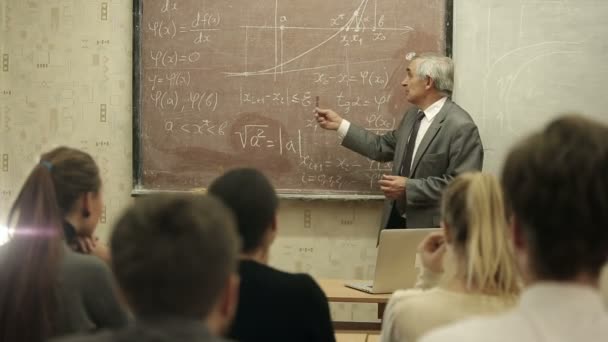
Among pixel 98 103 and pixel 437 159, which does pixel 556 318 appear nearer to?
pixel 437 159

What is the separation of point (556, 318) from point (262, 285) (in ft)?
3.18

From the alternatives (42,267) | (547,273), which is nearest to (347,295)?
(42,267)

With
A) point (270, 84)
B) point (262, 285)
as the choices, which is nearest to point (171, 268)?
point (262, 285)

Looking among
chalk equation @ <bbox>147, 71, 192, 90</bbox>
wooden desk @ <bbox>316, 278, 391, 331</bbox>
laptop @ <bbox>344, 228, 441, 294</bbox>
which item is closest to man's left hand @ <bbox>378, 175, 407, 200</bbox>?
wooden desk @ <bbox>316, 278, 391, 331</bbox>

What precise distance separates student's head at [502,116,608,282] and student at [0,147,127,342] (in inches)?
46.8

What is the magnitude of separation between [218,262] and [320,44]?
3530mm

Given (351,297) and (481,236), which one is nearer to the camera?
(481,236)

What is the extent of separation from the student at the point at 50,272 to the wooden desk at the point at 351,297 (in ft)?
4.43

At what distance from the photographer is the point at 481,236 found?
1.97 m

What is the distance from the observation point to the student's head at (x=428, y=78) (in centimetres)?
436

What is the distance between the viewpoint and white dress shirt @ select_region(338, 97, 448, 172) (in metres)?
4.42

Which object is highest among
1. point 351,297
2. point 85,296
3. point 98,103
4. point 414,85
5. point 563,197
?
point 414,85

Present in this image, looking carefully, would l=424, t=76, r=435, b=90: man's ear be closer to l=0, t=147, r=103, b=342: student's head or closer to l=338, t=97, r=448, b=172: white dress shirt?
l=338, t=97, r=448, b=172: white dress shirt

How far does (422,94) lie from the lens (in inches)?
174
